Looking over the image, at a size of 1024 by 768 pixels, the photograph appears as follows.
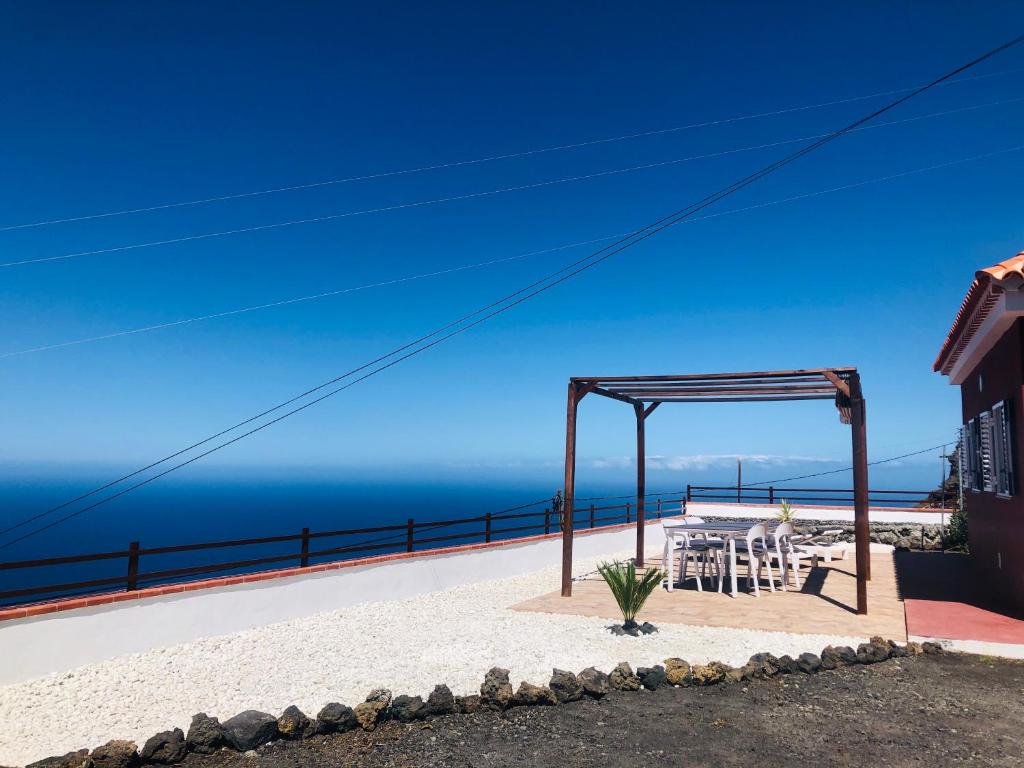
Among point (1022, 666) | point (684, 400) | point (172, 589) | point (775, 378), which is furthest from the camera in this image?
point (684, 400)

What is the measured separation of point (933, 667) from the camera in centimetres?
543

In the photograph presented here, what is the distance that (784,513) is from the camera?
635 inches

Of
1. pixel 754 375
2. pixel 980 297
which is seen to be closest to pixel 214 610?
pixel 754 375

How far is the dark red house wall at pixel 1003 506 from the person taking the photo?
21.7 ft

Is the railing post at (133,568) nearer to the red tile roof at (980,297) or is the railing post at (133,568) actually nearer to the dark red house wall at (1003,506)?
the red tile roof at (980,297)

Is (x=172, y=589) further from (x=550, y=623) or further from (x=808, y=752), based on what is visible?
(x=808, y=752)

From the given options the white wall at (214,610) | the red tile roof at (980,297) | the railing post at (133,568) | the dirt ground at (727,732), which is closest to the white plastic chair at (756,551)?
the white wall at (214,610)

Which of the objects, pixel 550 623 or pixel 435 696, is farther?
pixel 550 623

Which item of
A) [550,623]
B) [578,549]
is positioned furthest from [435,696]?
[578,549]

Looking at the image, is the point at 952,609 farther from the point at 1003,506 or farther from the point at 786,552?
the point at 786,552

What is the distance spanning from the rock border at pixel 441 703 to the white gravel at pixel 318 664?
0.50 metres

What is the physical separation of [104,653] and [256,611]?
1659 millimetres

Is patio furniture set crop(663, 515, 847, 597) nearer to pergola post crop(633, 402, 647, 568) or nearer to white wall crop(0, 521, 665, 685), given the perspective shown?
pergola post crop(633, 402, 647, 568)

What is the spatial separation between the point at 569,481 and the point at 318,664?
13.0ft
